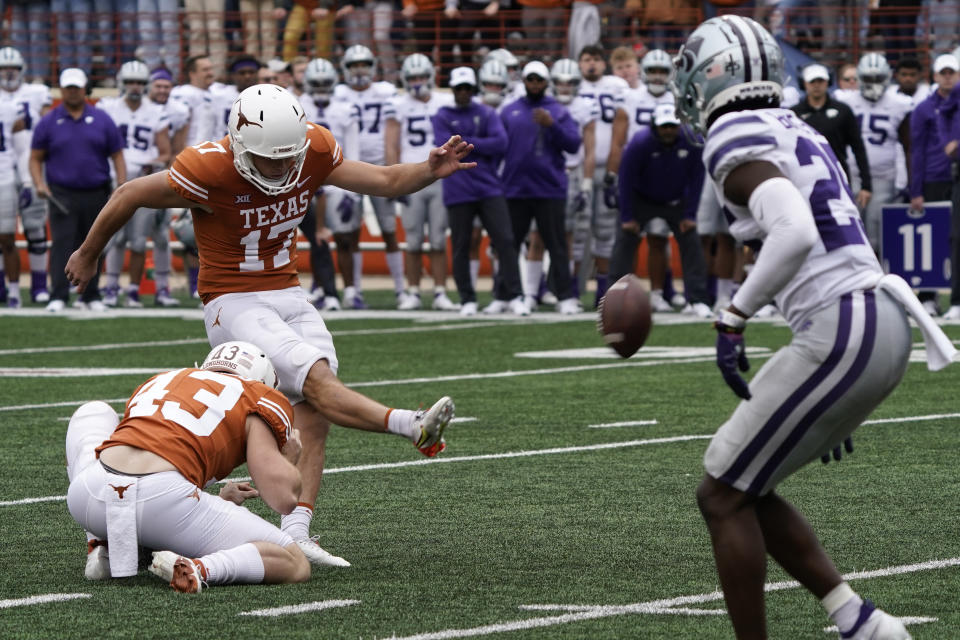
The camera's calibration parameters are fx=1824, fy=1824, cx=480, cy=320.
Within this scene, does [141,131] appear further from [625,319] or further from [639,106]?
[625,319]

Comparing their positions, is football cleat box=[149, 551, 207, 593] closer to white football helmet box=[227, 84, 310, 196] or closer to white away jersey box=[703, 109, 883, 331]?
white football helmet box=[227, 84, 310, 196]

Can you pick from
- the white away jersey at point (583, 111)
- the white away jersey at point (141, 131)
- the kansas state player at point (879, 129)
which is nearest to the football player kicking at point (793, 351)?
the kansas state player at point (879, 129)

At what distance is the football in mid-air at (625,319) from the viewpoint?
15.5 feet

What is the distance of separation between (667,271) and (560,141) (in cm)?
195

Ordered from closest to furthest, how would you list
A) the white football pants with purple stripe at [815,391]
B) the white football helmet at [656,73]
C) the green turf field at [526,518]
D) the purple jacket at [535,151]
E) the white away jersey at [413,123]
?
the white football pants with purple stripe at [815,391]
the green turf field at [526,518]
the purple jacket at [535,151]
the white football helmet at [656,73]
the white away jersey at [413,123]

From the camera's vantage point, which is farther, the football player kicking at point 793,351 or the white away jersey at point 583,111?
the white away jersey at point 583,111

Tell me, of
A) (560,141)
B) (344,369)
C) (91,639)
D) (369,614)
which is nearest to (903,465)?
(369,614)

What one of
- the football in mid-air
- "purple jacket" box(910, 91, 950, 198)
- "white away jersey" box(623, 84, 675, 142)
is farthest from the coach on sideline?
the football in mid-air

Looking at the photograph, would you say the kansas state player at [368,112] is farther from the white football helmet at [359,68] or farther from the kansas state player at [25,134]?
the kansas state player at [25,134]

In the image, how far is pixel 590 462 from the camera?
7.75 meters

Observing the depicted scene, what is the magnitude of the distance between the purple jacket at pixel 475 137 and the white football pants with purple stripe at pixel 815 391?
10.8m

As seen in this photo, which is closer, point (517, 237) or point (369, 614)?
point (369, 614)

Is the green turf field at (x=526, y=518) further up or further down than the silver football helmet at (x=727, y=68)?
further down

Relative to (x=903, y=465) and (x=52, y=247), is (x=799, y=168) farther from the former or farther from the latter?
(x=52, y=247)
